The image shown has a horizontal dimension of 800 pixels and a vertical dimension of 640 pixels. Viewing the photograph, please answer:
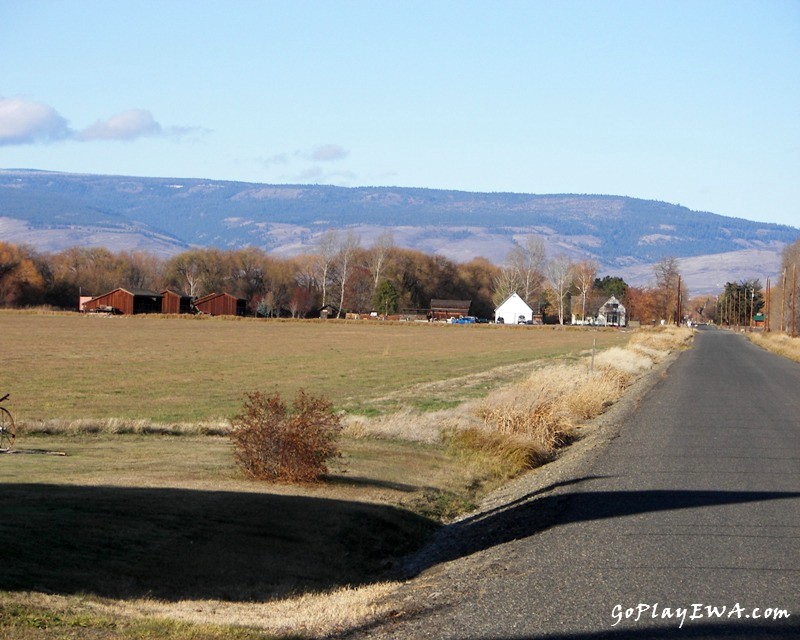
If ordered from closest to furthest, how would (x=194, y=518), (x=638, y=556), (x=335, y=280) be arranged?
1. (x=638, y=556)
2. (x=194, y=518)
3. (x=335, y=280)

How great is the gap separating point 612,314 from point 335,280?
49651 millimetres

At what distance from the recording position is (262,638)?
7.53 metres

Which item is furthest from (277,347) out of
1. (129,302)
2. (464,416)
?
(129,302)

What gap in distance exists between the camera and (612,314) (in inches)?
7057

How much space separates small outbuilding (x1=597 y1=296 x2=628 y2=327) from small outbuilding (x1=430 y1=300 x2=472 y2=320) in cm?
2335

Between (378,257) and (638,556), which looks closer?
(638,556)

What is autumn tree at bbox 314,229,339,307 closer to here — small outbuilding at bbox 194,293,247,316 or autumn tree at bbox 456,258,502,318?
small outbuilding at bbox 194,293,247,316

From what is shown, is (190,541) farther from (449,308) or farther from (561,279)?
(449,308)

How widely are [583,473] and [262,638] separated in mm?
8994

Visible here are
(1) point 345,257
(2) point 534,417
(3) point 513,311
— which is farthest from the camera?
(3) point 513,311

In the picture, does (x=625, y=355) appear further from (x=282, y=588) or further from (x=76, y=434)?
(x=282, y=588)

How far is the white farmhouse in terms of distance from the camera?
166625mm

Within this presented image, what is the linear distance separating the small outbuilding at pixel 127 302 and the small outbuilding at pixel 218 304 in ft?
20.6

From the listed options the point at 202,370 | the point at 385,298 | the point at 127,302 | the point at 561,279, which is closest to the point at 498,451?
the point at 202,370
